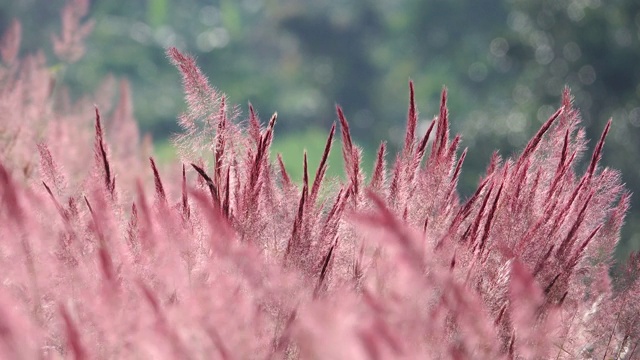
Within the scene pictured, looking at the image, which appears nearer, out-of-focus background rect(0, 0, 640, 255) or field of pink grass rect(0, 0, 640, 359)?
field of pink grass rect(0, 0, 640, 359)

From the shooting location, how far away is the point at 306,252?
1.09 meters

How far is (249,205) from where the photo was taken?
112 cm

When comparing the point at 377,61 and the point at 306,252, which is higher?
the point at 377,61

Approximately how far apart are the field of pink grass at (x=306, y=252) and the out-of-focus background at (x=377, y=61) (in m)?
10.1

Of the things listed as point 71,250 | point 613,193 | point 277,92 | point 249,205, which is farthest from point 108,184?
point 277,92

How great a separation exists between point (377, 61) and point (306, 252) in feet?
81.4

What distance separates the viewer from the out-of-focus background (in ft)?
44.2

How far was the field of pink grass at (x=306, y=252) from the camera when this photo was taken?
3.36 feet

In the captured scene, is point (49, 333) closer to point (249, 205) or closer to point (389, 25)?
point (249, 205)

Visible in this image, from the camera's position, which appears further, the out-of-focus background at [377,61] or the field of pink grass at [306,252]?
the out-of-focus background at [377,61]

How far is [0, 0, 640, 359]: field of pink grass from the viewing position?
102 centimetres

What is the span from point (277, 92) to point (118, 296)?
21981 millimetres

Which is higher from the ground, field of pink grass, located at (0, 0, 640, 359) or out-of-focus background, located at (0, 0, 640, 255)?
out-of-focus background, located at (0, 0, 640, 255)

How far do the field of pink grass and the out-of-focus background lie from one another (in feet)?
33.2
